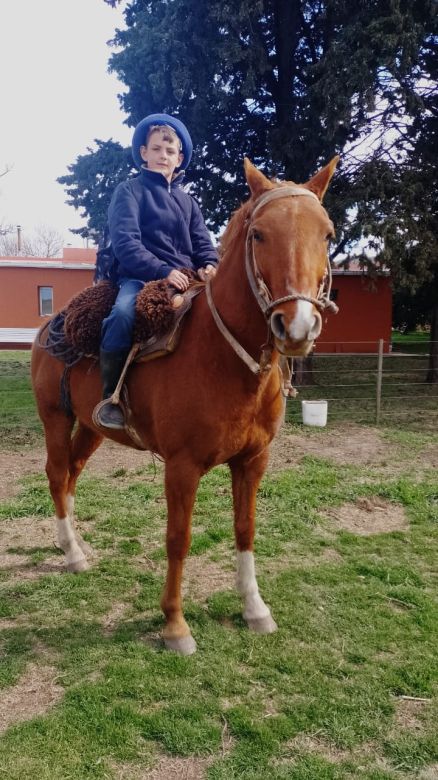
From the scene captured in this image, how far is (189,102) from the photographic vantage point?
1068 centimetres

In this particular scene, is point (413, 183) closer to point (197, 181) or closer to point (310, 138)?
point (310, 138)

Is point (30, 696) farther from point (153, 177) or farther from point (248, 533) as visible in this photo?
point (153, 177)

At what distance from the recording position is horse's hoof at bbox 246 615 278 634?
3.17 meters

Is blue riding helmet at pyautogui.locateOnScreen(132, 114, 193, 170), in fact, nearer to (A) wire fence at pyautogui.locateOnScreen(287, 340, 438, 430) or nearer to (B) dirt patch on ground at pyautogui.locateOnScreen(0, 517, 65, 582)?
(B) dirt patch on ground at pyautogui.locateOnScreen(0, 517, 65, 582)

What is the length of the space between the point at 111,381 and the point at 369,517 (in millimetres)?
3123

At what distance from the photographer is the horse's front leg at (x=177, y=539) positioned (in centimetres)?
285

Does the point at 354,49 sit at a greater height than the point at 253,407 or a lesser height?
greater

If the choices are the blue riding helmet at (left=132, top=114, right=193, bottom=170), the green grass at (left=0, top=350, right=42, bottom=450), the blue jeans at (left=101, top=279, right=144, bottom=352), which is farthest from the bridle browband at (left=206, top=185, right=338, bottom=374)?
the green grass at (left=0, top=350, right=42, bottom=450)

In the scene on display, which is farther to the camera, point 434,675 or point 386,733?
point 434,675

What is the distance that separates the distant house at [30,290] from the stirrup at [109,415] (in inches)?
841

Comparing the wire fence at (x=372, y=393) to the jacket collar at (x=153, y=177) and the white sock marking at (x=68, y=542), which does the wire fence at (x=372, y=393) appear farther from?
the jacket collar at (x=153, y=177)

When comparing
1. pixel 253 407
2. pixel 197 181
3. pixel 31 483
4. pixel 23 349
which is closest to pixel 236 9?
pixel 197 181

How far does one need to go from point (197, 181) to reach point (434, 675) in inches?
461

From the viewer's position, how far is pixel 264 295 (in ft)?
7.13
